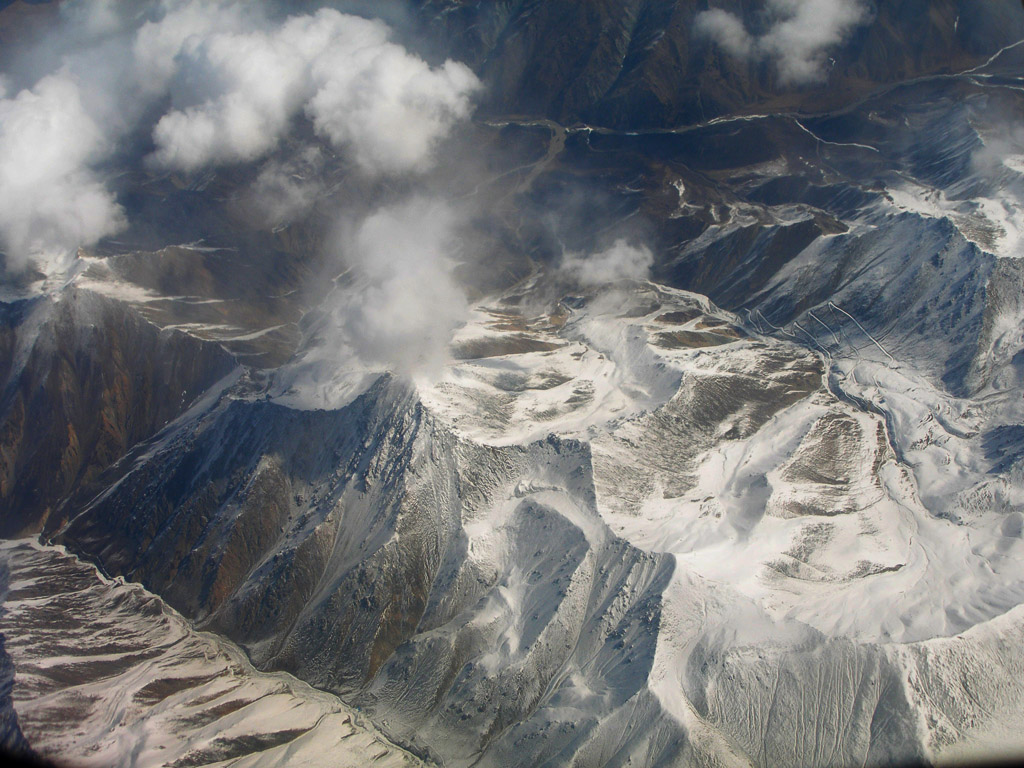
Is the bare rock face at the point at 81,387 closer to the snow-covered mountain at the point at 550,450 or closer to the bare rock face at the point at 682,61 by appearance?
the snow-covered mountain at the point at 550,450

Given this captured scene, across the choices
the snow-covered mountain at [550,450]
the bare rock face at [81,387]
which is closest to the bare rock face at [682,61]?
the snow-covered mountain at [550,450]

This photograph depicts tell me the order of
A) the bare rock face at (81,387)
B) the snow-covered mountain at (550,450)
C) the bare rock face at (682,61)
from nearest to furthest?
the snow-covered mountain at (550,450)
the bare rock face at (81,387)
the bare rock face at (682,61)

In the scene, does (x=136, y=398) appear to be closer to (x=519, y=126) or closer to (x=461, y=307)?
(x=461, y=307)

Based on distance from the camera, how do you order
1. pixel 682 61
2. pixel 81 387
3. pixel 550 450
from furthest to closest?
pixel 682 61 → pixel 81 387 → pixel 550 450

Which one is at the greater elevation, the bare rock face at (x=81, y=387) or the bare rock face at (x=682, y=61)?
the bare rock face at (x=682, y=61)

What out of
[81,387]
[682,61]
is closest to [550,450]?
A: [81,387]

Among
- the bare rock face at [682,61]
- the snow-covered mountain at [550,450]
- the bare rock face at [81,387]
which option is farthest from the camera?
the bare rock face at [682,61]

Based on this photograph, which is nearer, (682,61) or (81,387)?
(81,387)

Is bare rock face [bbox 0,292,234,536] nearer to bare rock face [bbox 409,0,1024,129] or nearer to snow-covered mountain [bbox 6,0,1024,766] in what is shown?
snow-covered mountain [bbox 6,0,1024,766]

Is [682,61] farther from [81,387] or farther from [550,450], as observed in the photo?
[81,387]
